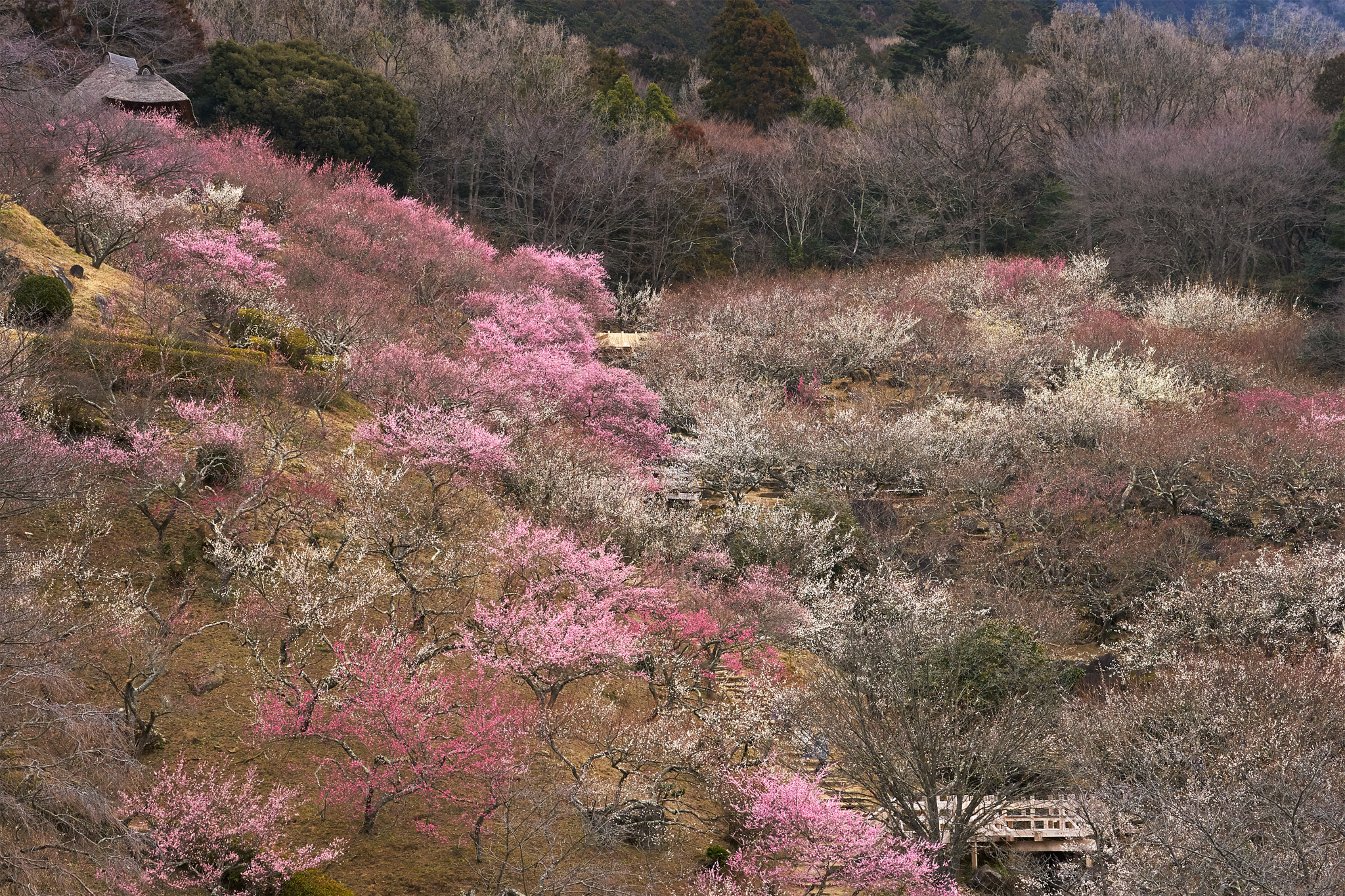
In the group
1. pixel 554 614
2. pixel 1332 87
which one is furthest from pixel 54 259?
pixel 1332 87

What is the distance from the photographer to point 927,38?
54.8m

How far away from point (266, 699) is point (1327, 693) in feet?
39.3

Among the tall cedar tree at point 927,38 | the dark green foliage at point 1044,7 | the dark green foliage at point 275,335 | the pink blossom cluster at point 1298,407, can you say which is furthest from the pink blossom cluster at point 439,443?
the dark green foliage at point 1044,7

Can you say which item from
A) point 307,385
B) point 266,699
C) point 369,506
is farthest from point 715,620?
point 307,385

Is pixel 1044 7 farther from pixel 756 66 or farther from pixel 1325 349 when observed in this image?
A: pixel 1325 349

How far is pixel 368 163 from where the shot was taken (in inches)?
1256

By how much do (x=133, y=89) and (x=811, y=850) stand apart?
2538 centimetres

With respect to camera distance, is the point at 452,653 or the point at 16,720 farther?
the point at 452,653

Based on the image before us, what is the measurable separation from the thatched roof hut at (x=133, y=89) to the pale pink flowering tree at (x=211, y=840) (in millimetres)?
21052

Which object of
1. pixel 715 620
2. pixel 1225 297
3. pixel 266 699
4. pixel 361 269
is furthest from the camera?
pixel 1225 297

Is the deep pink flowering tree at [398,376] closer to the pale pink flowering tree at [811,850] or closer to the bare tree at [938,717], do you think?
the bare tree at [938,717]

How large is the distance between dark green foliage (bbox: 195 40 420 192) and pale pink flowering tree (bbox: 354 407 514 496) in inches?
682

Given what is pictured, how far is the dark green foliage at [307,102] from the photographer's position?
30203 millimetres

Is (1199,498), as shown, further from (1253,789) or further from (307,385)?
(307,385)
